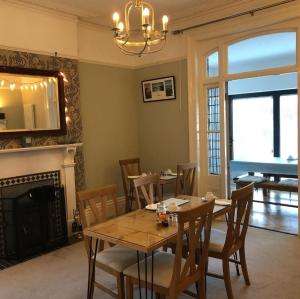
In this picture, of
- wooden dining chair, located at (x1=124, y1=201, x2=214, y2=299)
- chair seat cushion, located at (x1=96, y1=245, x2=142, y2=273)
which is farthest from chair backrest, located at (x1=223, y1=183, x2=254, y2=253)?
chair seat cushion, located at (x1=96, y1=245, x2=142, y2=273)

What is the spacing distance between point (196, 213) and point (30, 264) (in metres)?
2.28

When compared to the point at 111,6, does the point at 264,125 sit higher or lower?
lower

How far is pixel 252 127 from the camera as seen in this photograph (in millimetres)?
8430

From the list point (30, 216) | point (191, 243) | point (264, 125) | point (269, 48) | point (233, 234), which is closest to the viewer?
point (191, 243)

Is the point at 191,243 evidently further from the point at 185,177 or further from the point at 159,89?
the point at 159,89

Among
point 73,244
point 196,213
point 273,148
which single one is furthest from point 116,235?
point 273,148

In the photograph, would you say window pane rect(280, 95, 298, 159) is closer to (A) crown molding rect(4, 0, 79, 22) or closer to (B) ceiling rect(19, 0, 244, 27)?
(B) ceiling rect(19, 0, 244, 27)

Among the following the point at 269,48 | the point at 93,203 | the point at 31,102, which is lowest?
the point at 93,203

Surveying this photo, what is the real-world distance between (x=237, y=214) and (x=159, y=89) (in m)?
3.03

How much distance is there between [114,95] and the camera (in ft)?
17.0

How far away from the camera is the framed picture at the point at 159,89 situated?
16.3ft

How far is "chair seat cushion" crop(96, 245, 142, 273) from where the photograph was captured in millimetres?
2383

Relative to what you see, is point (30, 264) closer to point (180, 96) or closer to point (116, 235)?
point (116, 235)

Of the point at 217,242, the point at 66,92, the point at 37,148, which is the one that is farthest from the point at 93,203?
the point at 66,92
